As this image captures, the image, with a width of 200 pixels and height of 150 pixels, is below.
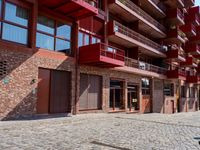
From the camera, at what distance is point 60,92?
711 inches

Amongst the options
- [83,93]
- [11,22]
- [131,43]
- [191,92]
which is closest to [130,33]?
[131,43]

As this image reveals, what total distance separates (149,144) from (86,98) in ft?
36.1

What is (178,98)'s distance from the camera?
38438 mm

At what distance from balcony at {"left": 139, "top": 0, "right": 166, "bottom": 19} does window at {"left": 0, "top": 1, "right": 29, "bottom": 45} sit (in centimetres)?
1752

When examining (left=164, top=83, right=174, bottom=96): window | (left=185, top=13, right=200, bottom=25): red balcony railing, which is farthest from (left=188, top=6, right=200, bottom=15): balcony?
(left=164, top=83, right=174, bottom=96): window

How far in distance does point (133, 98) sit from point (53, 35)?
13.1 m

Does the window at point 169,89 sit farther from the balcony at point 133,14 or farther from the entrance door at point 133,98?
the entrance door at point 133,98

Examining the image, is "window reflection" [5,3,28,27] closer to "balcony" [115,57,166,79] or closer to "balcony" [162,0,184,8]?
"balcony" [115,57,166,79]

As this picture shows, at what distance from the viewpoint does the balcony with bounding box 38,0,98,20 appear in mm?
16688

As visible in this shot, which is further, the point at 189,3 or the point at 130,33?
the point at 189,3

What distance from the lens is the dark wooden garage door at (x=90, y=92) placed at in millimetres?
19889

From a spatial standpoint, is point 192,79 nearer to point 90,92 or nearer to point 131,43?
point 131,43

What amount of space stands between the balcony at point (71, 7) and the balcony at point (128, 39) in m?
4.89

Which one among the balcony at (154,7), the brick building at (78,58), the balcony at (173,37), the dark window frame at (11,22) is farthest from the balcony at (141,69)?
the dark window frame at (11,22)
